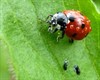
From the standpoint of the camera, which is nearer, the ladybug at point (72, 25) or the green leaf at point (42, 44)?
the green leaf at point (42, 44)

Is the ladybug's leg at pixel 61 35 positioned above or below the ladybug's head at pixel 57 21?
below

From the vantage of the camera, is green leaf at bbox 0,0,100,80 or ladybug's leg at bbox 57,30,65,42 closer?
green leaf at bbox 0,0,100,80

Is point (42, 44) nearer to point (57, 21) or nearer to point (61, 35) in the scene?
point (61, 35)

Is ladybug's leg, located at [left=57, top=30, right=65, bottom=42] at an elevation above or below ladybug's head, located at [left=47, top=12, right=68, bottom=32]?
below

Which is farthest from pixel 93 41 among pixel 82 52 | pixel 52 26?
pixel 52 26
